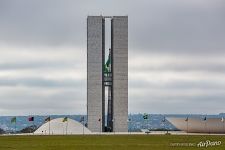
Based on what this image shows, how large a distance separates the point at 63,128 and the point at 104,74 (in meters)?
16.2

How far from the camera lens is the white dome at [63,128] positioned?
407ft

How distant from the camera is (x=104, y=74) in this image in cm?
13612

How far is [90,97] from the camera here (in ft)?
439

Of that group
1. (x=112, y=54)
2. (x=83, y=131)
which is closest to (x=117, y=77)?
(x=112, y=54)

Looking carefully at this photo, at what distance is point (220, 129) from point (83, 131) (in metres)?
24.1

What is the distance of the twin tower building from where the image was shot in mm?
133625

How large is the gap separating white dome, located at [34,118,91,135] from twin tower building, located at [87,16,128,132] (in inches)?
224

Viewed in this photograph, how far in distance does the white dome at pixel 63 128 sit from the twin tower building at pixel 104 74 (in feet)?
18.6
